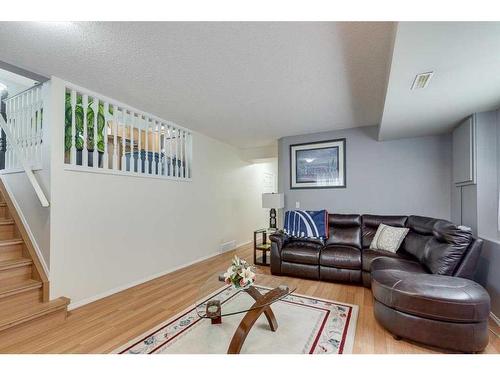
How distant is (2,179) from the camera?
2787 millimetres

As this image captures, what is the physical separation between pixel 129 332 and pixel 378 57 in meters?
3.14

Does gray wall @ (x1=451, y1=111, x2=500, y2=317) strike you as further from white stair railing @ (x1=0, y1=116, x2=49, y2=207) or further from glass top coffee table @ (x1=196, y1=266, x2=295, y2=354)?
white stair railing @ (x1=0, y1=116, x2=49, y2=207)

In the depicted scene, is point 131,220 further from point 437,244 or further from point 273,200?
point 437,244

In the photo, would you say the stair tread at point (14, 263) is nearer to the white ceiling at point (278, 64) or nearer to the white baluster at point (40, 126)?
the white baluster at point (40, 126)

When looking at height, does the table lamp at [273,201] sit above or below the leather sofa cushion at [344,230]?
above

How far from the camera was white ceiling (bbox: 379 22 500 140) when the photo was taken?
1.28 m

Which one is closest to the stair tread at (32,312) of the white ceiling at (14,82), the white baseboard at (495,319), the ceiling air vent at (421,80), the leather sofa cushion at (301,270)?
the white ceiling at (14,82)

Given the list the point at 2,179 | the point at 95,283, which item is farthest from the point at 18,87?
the point at 95,283

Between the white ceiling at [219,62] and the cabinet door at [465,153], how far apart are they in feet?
3.32

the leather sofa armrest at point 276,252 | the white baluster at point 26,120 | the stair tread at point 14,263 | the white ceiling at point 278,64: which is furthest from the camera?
the leather sofa armrest at point 276,252

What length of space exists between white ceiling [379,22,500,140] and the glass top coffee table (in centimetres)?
196

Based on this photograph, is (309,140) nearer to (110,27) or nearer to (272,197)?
(272,197)

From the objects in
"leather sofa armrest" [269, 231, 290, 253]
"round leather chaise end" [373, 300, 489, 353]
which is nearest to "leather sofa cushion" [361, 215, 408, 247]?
"leather sofa armrest" [269, 231, 290, 253]

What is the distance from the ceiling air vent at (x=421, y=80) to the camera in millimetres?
1744
